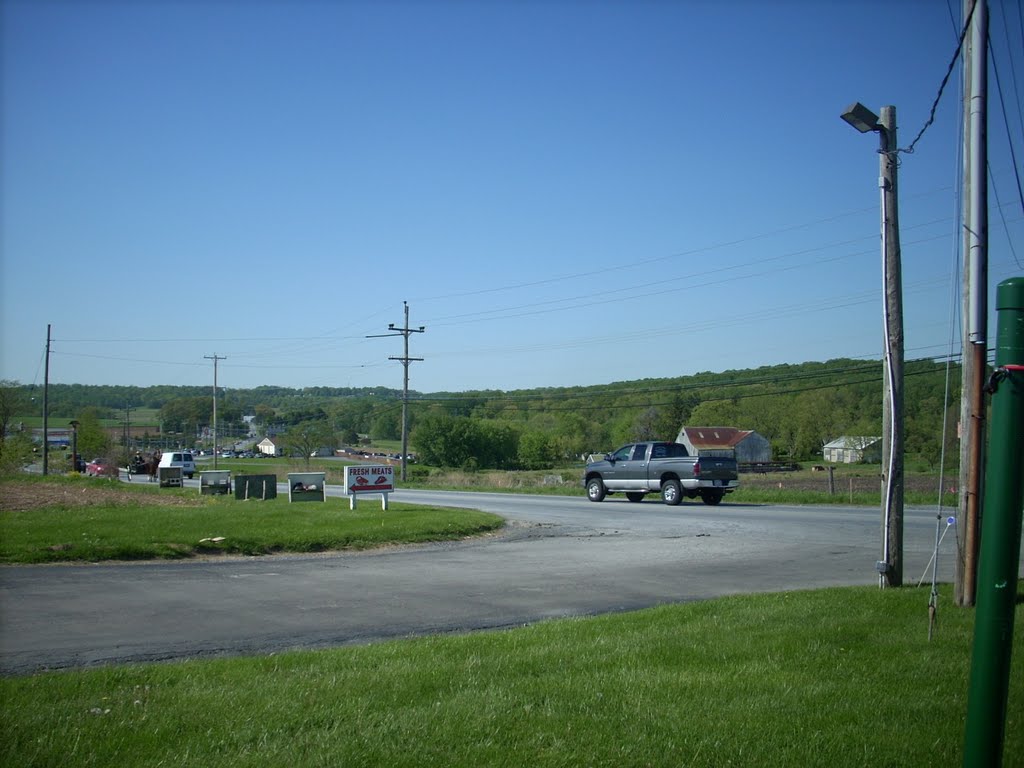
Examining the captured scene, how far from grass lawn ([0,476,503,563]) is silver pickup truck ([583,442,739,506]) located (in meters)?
9.78

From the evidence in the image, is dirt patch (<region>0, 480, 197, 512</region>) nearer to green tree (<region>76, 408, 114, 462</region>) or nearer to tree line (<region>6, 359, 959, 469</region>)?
tree line (<region>6, 359, 959, 469</region>)

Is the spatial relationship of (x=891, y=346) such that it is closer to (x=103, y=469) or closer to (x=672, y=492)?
(x=672, y=492)

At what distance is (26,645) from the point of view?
7926 millimetres

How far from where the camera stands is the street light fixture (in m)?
10.9

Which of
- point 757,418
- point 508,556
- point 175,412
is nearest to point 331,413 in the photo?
point 175,412

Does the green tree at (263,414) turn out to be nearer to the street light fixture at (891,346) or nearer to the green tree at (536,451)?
the green tree at (536,451)

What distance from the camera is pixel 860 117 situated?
10.7m

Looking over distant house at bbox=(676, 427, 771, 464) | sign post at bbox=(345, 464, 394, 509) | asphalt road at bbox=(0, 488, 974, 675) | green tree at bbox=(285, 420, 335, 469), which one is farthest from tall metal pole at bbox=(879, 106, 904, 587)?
green tree at bbox=(285, 420, 335, 469)

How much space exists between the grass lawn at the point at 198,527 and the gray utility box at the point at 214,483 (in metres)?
7.33

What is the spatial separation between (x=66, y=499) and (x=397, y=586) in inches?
651

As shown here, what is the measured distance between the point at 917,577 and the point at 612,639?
23.2 ft

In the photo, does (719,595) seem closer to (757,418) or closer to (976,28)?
(976,28)

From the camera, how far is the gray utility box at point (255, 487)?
28797 millimetres

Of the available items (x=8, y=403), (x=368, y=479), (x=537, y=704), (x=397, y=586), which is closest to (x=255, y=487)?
(x=368, y=479)
